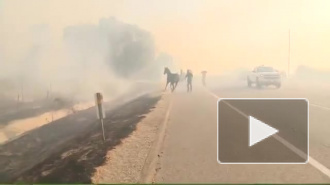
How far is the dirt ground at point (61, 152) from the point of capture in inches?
328

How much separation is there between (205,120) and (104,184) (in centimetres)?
873

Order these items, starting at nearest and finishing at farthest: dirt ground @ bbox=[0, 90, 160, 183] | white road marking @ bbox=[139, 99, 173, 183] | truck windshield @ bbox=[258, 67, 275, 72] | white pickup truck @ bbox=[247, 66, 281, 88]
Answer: white road marking @ bbox=[139, 99, 173, 183], dirt ground @ bbox=[0, 90, 160, 183], white pickup truck @ bbox=[247, 66, 281, 88], truck windshield @ bbox=[258, 67, 275, 72]

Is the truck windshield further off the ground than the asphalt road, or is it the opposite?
the truck windshield

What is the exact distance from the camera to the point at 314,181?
6664 millimetres

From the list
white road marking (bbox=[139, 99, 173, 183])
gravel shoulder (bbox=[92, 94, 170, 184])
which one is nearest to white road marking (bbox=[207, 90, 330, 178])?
white road marking (bbox=[139, 99, 173, 183])

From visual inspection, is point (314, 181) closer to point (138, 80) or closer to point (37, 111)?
point (37, 111)

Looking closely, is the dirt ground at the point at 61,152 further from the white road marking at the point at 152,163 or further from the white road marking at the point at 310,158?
the white road marking at the point at 310,158

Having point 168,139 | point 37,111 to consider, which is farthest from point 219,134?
point 37,111

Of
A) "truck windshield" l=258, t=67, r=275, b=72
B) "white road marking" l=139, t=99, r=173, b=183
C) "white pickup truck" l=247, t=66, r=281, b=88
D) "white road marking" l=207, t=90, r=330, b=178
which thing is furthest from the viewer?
"truck windshield" l=258, t=67, r=275, b=72

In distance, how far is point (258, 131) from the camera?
485 inches

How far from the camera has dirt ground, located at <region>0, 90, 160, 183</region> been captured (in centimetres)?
834

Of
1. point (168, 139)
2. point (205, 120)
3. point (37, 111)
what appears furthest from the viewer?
point (37, 111)
